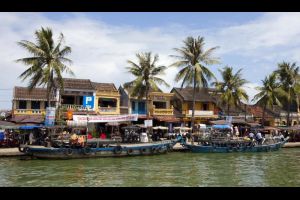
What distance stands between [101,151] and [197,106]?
89.5 ft

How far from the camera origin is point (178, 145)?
38812mm

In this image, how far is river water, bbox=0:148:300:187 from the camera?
18.3 metres

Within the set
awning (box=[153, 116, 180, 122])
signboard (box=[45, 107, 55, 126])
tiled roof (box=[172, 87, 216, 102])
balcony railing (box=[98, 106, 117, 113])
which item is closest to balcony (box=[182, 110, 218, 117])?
tiled roof (box=[172, 87, 216, 102])

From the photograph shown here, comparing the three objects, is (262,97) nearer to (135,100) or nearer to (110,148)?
(135,100)

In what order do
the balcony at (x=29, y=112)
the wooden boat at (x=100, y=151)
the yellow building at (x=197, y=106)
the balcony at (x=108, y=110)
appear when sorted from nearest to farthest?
the wooden boat at (x=100, y=151) → the balcony at (x=29, y=112) → the balcony at (x=108, y=110) → the yellow building at (x=197, y=106)

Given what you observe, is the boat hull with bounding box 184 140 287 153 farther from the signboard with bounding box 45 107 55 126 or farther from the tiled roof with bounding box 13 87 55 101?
the tiled roof with bounding box 13 87 55 101

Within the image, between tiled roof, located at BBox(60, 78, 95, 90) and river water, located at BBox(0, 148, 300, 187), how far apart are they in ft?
58.8

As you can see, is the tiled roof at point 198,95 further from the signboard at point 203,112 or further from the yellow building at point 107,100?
the yellow building at point 107,100

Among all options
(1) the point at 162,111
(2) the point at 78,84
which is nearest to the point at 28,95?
(2) the point at 78,84

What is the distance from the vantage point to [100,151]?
29.5 metres

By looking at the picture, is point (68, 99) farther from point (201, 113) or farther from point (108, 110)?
point (201, 113)

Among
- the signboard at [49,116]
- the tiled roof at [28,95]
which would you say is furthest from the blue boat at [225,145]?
the tiled roof at [28,95]

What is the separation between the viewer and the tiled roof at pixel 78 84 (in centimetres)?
4459

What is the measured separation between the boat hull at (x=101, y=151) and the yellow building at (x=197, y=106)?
19242 millimetres
